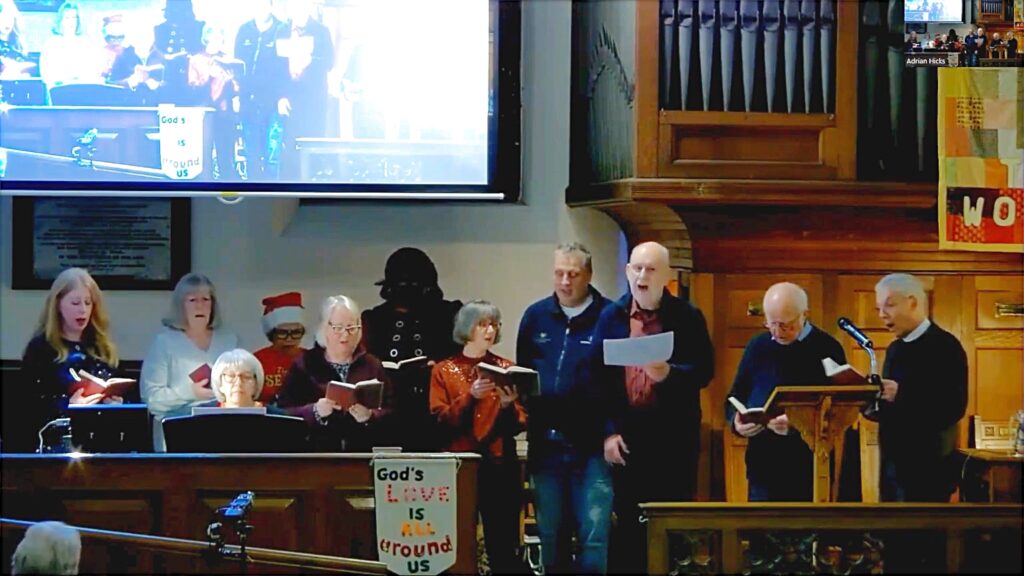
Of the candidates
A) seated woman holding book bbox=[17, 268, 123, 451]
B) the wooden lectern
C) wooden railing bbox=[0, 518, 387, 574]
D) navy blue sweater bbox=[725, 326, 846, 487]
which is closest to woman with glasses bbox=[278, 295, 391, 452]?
wooden railing bbox=[0, 518, 387, 574]

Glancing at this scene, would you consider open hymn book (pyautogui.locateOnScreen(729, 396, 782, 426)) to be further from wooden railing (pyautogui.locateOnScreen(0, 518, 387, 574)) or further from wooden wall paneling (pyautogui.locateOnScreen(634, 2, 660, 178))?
wooden railing (pyautogui.locateOnScreen(0, 518, 387, 574))

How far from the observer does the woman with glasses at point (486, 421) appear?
408cm

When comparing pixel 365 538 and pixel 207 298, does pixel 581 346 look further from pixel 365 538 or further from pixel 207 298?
pixel 207 298

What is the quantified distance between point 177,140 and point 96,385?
2.58ft

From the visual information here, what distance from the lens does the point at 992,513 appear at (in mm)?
4086

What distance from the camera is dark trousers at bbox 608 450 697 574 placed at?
410 cm

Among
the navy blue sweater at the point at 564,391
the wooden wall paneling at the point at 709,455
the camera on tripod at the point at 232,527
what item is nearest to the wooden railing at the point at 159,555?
the camera on tripod at the point at 232,527

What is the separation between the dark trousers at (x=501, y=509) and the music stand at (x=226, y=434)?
2.05 ft

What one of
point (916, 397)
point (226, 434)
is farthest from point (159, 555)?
point (916, 397)

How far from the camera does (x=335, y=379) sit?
13.3 ft

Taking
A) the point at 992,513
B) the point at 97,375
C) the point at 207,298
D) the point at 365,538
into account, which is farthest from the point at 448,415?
the point at 992,513

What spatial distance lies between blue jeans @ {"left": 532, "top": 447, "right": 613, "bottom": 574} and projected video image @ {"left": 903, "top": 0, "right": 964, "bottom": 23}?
5.51 ft

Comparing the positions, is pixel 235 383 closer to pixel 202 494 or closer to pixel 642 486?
pixel 202 494

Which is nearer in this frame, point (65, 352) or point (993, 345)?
point (65, 352)
